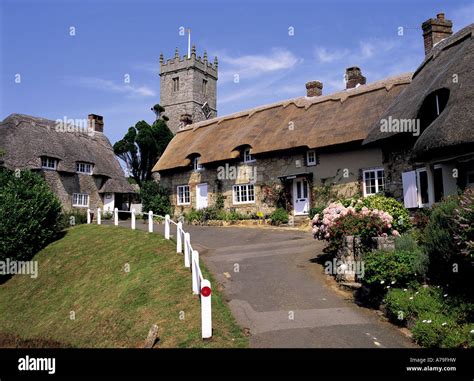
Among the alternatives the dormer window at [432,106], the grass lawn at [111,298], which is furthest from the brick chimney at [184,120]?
the dormer window at [432,106]

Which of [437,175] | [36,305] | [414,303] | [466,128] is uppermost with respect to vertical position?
[466,128]

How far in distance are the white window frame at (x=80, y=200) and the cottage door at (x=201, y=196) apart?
10583 mm

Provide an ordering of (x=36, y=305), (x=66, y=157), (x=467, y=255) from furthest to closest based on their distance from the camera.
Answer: (x=66, y=157) < (x=36, y=305) < (x=467, y=255)

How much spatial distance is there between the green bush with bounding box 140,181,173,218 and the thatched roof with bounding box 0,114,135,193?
240 inches

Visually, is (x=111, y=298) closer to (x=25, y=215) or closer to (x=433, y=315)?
(x=433, y=315)

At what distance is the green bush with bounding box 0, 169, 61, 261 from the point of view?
1681 centimetres

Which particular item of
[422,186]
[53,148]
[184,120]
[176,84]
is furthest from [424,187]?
[176,84]

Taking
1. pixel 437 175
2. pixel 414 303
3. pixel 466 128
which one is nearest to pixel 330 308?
pixel 414 303

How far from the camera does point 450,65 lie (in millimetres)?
14555

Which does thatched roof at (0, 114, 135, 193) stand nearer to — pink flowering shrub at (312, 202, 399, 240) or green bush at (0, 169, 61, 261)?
green bush at (0, 169, 61, 261)

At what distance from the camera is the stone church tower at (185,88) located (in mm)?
Answer: 55188

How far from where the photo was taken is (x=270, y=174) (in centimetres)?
2366

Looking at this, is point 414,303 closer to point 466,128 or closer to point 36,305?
point 466,128
